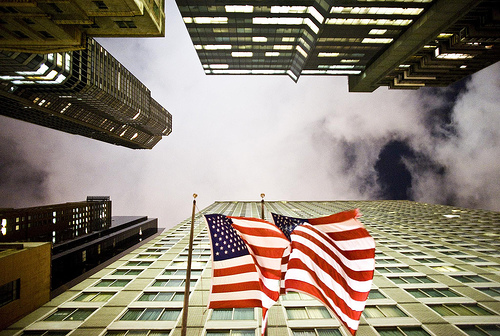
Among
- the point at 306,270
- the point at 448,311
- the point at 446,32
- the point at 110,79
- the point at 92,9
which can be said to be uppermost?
the point at 110,79

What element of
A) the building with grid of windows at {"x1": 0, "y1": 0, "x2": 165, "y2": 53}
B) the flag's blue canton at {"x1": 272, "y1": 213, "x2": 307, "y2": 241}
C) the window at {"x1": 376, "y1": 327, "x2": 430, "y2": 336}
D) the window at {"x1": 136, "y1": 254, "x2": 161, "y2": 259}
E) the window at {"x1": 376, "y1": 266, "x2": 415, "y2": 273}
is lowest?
the window at {"x1": 376, "y1": 327, "x2": 430, "y2": 336}

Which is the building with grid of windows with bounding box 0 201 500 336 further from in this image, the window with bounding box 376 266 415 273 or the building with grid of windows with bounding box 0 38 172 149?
the building with grid of windows with bounding box 0 38 172 149

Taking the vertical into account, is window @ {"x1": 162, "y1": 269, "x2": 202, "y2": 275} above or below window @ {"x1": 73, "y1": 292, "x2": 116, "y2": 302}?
above

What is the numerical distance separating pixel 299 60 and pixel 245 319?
210ft

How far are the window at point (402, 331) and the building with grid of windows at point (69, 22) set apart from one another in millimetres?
45070

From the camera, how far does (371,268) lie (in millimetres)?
9977

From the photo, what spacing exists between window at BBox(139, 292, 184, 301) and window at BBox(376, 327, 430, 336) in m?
14.2

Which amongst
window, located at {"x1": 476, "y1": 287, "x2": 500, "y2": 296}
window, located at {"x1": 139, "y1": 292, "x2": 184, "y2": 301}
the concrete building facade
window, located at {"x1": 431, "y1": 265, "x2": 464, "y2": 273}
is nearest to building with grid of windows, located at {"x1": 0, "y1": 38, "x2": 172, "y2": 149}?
the concrete building facade

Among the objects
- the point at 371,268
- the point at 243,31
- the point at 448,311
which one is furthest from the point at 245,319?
the point at 243,31

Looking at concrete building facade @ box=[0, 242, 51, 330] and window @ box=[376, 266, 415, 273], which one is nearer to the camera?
concrete building facade @ box=[0, 242, 51, 330]

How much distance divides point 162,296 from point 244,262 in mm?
11101

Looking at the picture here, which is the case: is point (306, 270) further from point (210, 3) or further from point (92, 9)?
point (210, 3)

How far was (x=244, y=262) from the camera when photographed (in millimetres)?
11344

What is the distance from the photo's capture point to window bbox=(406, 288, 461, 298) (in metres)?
18.1
